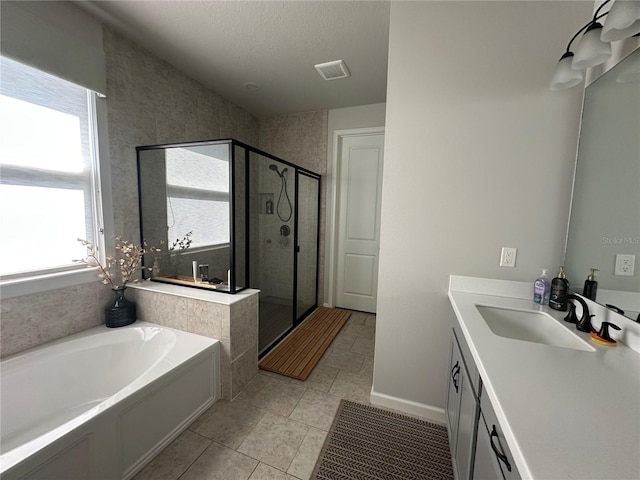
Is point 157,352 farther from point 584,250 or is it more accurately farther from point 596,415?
point 584,250

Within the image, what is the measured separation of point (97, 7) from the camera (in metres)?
1.74

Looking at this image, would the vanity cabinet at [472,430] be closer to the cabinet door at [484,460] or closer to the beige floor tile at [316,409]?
the cabinet door at [484,460]

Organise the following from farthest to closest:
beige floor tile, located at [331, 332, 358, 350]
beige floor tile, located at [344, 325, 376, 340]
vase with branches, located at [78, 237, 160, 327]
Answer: beige floor tile, located at [344, 325, 376, 340] → beige floor tile, located at [331, 332, 358, 350] → vase with branches, located at [78, 237, 160, 327]

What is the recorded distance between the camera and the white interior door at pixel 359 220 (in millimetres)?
3352

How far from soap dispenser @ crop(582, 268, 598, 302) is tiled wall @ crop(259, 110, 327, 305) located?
262 centimetres

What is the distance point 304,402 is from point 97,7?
3070mm

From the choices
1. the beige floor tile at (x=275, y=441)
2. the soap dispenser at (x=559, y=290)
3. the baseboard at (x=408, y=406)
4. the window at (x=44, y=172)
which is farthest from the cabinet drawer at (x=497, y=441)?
the window at (x=44, y=172)

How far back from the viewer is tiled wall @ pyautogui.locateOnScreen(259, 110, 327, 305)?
345 centimetres

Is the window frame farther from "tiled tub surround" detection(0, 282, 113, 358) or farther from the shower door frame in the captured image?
the shower door frame

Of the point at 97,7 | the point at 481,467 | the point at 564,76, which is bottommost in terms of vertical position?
the point at 481,467

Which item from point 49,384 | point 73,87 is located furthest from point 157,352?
point 73,87

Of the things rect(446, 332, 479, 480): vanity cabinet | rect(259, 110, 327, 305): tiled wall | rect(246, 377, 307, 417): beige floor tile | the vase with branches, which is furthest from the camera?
rect(259, 110, 327, 305): tiled wall

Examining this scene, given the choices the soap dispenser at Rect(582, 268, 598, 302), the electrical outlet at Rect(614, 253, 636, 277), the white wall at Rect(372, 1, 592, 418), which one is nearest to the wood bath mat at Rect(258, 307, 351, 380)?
the white wall at Rect(372, 1, 592, 418)

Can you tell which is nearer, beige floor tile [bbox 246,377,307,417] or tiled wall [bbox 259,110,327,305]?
beige floor tile [bbox 246,377,307,417]
